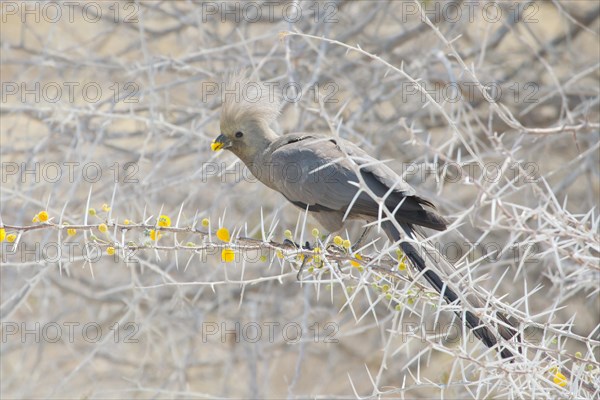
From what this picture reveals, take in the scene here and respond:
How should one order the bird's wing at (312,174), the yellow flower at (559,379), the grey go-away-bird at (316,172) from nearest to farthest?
1. the yellow flower at (559,379)
2. the grey go-away-bird at (316,172)
3. the bird's wing at (312,174)

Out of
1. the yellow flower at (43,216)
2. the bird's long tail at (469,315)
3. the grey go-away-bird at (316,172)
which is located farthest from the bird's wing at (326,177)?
the yellow flower at (43,216)

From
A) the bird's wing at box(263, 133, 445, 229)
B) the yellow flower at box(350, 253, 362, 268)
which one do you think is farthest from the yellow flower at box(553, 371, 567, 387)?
the bird's wing at box(263, 133, 445, 229)

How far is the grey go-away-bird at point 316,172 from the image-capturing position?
11.5 feet

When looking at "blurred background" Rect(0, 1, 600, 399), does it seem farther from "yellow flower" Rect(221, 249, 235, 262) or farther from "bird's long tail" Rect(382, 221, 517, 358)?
"yellow flower" Rect(221, 249, 235, 262)

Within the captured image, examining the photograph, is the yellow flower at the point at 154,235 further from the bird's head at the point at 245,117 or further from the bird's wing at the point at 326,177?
the bird's head at the point at 245,117

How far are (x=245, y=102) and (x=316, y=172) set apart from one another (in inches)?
25.8

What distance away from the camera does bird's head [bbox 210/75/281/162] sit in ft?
14.2

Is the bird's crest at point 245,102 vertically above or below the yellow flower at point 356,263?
above

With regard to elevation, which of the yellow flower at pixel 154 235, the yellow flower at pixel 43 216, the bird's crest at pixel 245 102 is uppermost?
the bird's crest at pixel 245 102

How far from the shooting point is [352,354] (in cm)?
676

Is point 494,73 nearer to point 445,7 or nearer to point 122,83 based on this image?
point 445,7

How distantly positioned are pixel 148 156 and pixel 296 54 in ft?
3.79

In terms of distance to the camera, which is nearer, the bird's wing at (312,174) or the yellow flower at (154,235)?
the yellow flower at (154,235)

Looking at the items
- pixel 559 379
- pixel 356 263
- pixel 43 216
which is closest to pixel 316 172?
pixel 356 263
